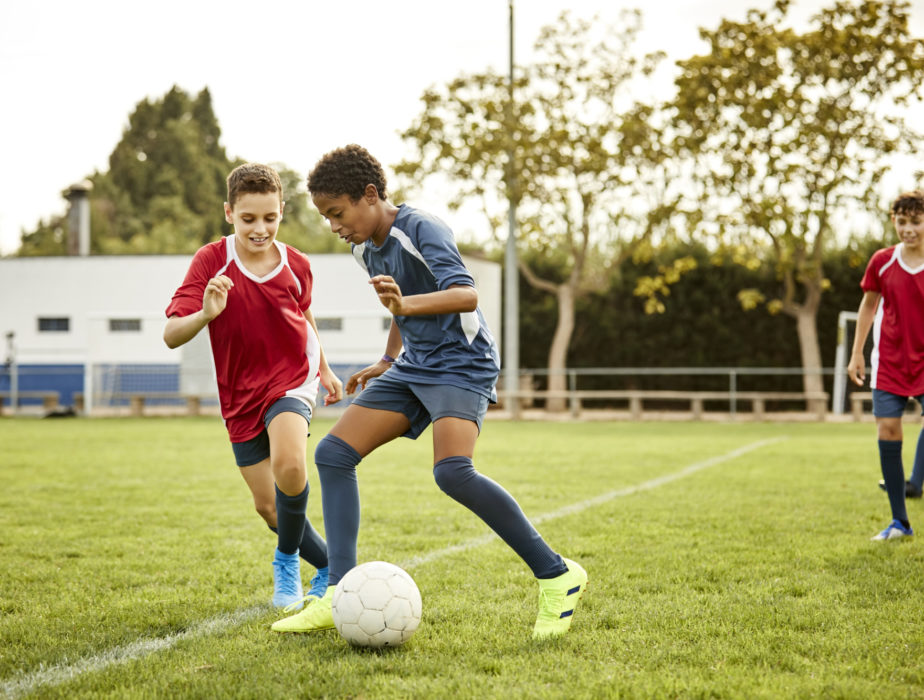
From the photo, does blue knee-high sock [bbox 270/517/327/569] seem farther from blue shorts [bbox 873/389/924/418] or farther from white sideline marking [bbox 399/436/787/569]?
blue shorts [bbox 873/389/924/418]

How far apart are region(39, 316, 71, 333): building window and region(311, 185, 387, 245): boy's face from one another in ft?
82.0

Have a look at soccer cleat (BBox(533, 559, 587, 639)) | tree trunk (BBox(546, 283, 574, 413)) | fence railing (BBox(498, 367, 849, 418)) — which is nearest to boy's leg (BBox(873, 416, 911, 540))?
soccer cleat (BBox(533, 559, 587, 639))

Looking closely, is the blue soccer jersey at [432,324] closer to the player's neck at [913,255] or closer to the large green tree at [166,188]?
the player's neck at [913,255]

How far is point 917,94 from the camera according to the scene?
20016 mm

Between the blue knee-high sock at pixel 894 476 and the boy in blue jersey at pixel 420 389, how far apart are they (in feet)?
9.40

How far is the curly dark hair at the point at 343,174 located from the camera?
3359mm

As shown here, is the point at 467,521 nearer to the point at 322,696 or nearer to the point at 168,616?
the point at 168,616

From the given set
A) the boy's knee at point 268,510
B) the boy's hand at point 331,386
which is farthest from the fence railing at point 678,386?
the boy's knee at point 268,510

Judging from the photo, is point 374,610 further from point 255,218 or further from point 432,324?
point 255,218

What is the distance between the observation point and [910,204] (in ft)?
17.7

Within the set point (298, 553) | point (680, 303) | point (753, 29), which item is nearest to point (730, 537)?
point (298, 553)

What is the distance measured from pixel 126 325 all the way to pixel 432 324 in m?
23.6

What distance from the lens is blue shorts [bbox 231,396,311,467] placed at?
3.88 meters

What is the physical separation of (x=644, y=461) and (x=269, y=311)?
7439mm
